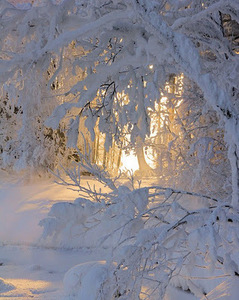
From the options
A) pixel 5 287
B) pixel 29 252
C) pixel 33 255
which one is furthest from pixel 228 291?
pixel 29 252

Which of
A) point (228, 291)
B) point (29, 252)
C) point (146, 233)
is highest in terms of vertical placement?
point (146, 233)

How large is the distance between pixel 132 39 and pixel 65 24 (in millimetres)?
711

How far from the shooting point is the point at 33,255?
8125 millimetres

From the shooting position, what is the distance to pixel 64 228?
3.77m

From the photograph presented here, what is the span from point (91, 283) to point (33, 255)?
3947mm

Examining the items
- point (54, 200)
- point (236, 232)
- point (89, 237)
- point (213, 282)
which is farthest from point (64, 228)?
point (54, 200)

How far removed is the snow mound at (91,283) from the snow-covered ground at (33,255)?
0.9 inches

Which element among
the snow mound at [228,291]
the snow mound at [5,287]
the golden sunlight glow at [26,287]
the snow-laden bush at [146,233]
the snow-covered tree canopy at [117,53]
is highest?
the snow-covered tree canopy at [117,53]

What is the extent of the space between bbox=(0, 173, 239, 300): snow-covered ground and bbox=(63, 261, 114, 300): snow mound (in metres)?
0.02

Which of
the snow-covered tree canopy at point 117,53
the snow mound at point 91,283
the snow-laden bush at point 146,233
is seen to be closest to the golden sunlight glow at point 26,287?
the snow mound at point 91,283

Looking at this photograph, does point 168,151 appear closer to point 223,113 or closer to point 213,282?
point 213,282

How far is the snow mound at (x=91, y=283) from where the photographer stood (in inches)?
136

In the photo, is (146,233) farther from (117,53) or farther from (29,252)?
(29,252)

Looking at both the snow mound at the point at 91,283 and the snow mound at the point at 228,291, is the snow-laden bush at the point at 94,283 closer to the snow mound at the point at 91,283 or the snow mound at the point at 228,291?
the snow mound at the point at 91,283
